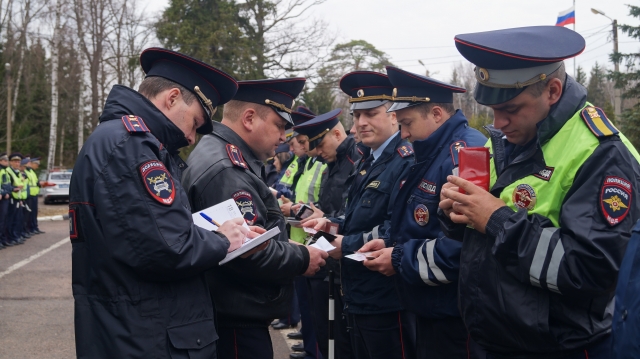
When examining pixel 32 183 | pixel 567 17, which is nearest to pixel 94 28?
pixel 32 183

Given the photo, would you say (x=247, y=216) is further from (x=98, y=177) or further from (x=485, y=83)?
(x=485, y=83)

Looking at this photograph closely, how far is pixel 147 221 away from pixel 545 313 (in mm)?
1629

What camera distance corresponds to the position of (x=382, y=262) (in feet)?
12.0

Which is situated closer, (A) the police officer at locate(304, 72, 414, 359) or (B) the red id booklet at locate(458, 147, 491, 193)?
(B) the red id booklet at locate(458, 147, 491, 193)

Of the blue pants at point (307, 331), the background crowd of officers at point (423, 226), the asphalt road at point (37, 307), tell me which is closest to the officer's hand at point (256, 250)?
the background crowd of officers at point (423, 226)

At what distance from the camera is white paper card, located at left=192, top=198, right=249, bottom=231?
305 cm

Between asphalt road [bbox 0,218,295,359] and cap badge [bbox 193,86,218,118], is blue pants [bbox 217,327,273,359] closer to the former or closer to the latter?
cap badge [bbox 193,86,218,118]

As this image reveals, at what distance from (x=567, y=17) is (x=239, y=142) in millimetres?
24663

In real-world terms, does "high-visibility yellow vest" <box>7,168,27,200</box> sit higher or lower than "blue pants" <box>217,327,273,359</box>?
higher

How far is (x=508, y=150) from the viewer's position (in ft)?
9.21

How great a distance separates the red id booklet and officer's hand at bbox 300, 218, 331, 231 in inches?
80.5

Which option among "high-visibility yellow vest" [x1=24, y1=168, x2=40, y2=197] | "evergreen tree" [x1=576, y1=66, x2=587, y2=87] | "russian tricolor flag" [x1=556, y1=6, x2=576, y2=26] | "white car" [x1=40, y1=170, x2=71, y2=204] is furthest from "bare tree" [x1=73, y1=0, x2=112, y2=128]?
"evergreen tree" [x1=576, y1=66, x2=587, y2=87]

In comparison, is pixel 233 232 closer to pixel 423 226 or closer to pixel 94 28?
pixel 423 226

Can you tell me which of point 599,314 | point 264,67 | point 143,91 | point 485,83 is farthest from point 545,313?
point 264,67
